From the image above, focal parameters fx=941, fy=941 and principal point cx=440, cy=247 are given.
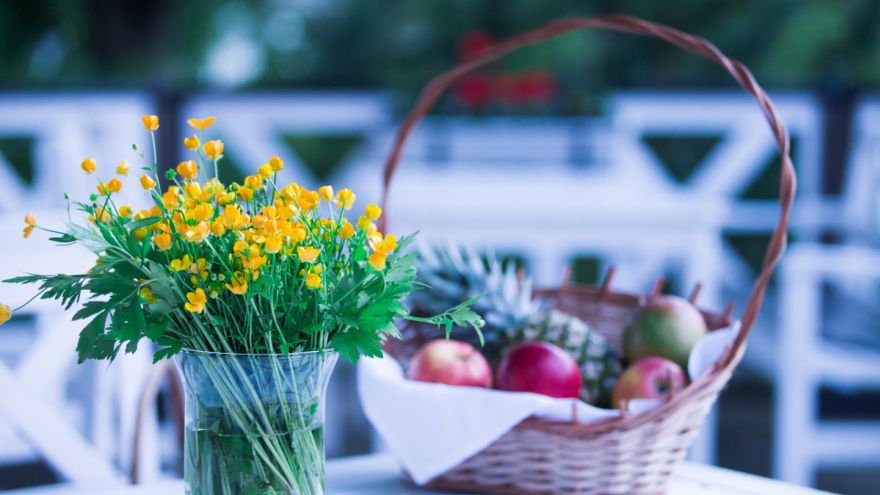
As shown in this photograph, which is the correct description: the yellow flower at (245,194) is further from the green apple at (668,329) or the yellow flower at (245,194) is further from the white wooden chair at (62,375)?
the green apple at (668,329)

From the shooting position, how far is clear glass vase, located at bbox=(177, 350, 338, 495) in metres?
A: 0.63

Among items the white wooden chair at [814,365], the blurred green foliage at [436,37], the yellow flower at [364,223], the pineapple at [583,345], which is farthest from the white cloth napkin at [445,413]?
the blurred green foliage at [436,37]

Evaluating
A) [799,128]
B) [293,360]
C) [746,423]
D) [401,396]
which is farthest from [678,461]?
[799,128]

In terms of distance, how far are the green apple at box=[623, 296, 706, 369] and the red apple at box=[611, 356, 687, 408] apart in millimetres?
62

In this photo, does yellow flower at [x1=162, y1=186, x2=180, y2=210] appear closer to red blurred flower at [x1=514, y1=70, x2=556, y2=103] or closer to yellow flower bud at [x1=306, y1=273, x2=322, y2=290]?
yellow flower bud at [x1=306, y1=273, x2=322, y2=290]

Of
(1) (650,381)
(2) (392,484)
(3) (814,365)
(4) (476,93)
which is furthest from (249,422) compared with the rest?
(4) (476,93)

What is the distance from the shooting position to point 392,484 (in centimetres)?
92

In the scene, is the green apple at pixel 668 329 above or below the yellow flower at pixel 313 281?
below

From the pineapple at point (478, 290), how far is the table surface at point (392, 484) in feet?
0.64

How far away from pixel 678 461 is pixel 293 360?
42cm

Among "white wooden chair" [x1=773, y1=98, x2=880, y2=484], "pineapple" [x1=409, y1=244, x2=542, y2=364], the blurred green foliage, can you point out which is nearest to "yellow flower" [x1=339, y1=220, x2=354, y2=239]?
"pineapple" [x1=409, y1=244, x2=542, y2=364]

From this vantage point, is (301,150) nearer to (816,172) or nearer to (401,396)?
(816,172)

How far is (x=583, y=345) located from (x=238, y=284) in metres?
0.54

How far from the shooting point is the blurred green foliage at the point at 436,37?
20.9ft
